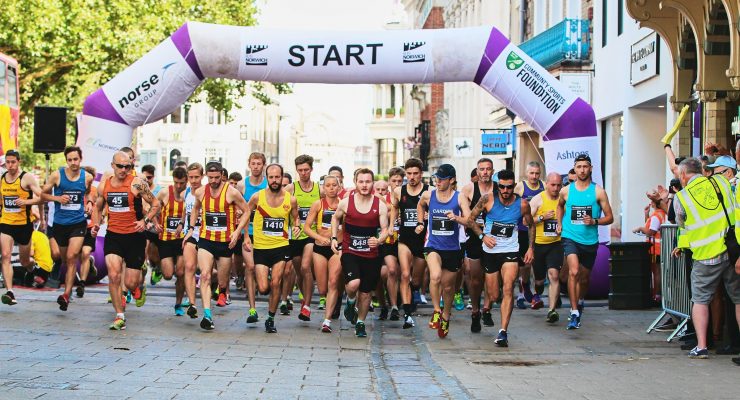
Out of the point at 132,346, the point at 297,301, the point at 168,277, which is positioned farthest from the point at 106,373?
the point at 297,301

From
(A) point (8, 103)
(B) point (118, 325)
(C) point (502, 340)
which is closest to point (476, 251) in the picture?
(C) point (502, 340)

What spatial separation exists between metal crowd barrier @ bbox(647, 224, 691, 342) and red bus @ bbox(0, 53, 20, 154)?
1517cm

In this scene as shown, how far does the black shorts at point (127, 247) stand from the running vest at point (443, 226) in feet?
10.2

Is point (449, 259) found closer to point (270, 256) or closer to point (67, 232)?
point (270, 256)

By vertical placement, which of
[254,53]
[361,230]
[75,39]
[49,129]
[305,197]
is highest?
[75,39]

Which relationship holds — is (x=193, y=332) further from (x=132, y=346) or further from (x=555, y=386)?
(x=555, y=386)

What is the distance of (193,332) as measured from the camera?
1298cm

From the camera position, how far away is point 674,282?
12844mm

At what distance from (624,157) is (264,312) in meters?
11.7

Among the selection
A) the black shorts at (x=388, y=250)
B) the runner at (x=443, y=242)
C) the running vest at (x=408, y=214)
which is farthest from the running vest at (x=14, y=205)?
the runner at (x=443, y=242)

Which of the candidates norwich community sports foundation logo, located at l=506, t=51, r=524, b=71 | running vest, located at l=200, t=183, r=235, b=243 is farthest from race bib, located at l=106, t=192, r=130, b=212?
norwich community sports foundation logo, located at l=506, t=51, r=524, b=71

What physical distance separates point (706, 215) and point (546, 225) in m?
3.62

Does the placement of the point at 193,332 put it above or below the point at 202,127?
below

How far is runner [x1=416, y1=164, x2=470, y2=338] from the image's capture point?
1306 cm
